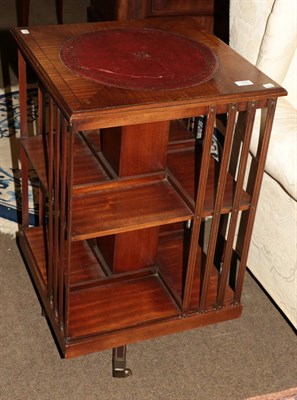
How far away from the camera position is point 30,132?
3.06 meters

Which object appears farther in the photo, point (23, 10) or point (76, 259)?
point (23, 10)

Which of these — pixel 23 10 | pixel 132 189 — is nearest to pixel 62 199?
pixel 132 189

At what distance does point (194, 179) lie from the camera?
6.17ft

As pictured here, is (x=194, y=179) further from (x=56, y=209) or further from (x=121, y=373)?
(x=121, y=373)

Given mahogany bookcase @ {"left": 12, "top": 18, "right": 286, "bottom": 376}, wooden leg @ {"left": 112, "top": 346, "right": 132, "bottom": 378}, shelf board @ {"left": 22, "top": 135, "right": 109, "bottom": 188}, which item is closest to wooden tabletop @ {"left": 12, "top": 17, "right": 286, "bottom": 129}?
mahogany bookcase @ {"left": 12, "top": 18, "right": 286, "bottom": 376}

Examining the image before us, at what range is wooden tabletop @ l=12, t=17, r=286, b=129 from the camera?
1.49 meters

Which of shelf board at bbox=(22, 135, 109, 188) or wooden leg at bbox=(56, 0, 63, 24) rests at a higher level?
shelf board at bbox=(22, 135, 109, 188)

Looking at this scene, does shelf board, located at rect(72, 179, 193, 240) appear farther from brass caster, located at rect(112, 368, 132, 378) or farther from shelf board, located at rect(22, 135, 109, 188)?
brass caster, located at rect(112, 368, 132, 378)

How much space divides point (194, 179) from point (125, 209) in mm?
241

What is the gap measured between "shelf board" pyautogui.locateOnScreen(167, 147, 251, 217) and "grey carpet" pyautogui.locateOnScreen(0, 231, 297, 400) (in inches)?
20.8

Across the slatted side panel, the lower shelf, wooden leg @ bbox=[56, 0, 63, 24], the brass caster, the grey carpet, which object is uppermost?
the slatted side panel

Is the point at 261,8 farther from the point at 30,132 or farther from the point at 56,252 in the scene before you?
the point at 30,132

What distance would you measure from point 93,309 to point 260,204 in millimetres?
621

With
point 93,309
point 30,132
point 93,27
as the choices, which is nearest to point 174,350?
point 93,309
